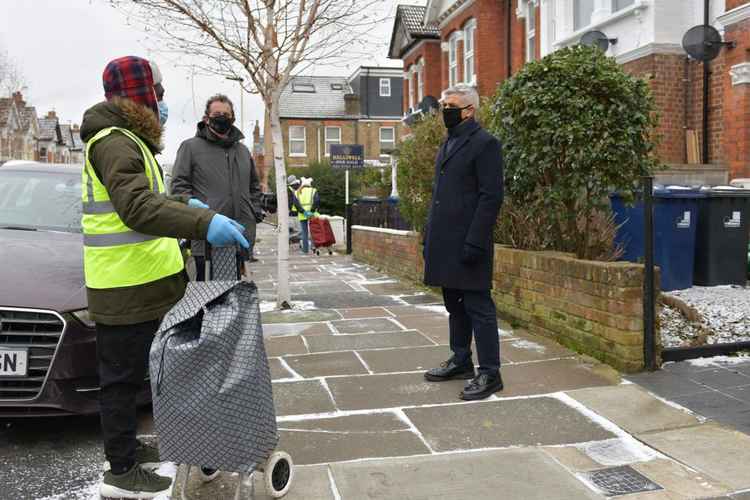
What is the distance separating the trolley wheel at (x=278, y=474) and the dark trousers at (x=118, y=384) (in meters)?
0.63

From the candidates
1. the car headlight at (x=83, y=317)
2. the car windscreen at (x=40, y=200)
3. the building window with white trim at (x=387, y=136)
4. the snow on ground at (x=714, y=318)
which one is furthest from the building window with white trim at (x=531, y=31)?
the building window with white trim at (x=387, y=136)

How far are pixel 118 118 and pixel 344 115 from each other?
44932 mm

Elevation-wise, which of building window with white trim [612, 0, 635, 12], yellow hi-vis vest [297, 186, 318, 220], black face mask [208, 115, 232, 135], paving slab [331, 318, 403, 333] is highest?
building window with white trim [612, 0, 635, 12]

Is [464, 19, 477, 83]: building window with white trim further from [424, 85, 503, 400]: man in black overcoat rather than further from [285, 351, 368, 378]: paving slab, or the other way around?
[424, 85, 503, 400]: man in black overcoat

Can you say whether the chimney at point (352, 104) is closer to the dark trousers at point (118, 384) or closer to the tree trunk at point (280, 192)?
the tree trunk at point (280, 192)

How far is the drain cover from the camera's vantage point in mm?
3170

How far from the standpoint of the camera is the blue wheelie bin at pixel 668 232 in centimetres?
718

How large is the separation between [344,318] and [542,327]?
223cm

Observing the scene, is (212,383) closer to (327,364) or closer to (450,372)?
(450,372)

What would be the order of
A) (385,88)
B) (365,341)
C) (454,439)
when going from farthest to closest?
(385,88) < (365,341) < (454,439)

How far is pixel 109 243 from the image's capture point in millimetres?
3055

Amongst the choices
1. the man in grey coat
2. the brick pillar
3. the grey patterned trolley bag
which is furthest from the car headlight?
the brick pillar

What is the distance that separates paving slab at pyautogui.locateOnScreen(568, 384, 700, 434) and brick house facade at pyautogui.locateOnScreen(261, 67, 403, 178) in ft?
138

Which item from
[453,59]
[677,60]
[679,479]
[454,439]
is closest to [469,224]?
[454,439]
